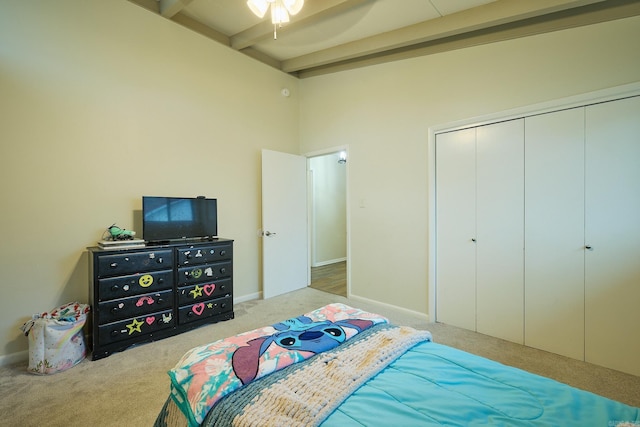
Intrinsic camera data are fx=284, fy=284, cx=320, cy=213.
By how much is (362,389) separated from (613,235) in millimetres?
2439

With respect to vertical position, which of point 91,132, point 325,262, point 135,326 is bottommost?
point 325,262

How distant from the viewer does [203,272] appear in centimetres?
303

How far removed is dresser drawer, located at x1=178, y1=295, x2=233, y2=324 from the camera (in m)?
2.87

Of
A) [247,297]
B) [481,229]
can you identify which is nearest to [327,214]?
[247,297]

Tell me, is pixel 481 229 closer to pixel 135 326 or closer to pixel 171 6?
pixel 135 326

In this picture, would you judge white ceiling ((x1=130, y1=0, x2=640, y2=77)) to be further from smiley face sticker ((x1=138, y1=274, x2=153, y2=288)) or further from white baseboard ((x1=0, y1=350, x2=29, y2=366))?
white baseboard ((x1=0, y1=350, x2=29, y2=366))

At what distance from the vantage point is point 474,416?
0.90 meters

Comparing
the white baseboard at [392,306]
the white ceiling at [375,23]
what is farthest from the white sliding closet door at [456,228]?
the white ceiling at [375,23]

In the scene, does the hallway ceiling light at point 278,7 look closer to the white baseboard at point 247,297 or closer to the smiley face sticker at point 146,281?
the smiley face sticker at point 146,281

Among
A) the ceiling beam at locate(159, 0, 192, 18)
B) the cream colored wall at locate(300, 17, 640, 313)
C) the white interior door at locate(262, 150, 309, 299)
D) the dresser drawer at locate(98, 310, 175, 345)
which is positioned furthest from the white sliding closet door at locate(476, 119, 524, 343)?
the ceiling beam at locate(159, 0, 192, 18)

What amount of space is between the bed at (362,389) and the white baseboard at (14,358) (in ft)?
6.64

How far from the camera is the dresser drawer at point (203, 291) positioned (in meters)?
2.88

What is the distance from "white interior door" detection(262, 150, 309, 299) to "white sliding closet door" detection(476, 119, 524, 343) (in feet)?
8.00

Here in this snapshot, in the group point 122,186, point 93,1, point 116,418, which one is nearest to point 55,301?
point 122,186
